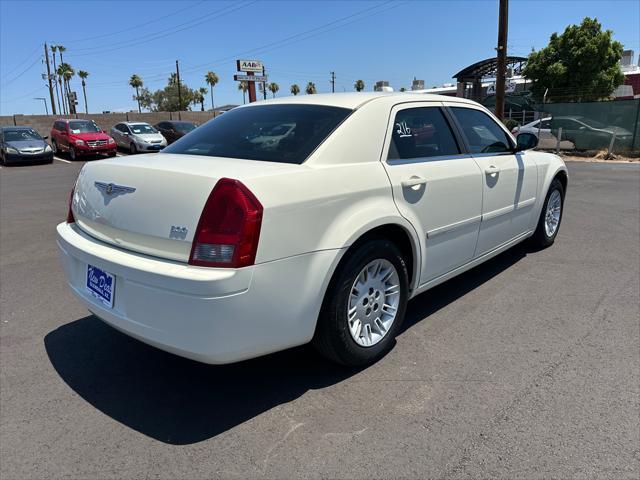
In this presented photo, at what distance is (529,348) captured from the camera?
10.6ft

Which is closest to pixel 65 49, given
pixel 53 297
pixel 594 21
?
pixel 594 21

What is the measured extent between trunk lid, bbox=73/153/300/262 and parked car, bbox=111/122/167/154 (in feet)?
63.9

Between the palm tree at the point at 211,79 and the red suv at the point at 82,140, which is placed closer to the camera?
the red suv at the point at 82,140

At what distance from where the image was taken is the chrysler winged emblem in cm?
261

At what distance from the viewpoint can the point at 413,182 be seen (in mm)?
3098

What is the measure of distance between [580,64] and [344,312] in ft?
124

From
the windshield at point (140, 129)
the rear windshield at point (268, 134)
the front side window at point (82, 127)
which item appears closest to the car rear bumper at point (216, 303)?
the rear windshield at point (268, 134)


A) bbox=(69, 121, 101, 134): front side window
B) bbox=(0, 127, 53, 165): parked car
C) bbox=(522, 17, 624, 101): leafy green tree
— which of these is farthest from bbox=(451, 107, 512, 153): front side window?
bbox=(522, 17, 624, 101): leafy green tree

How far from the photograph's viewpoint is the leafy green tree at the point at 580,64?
32.9 m

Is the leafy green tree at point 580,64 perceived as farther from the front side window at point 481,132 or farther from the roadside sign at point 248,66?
the front side window at point 481,132

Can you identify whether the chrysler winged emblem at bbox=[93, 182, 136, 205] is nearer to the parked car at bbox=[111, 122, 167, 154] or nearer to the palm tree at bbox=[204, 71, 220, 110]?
the parked car at bbox=[111, 122, 167, 154]

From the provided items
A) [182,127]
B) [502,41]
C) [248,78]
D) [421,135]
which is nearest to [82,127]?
[182,127]

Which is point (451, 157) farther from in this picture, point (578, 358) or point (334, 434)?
point (334, 434)

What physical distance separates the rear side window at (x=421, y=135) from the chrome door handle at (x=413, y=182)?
18 centimetres
